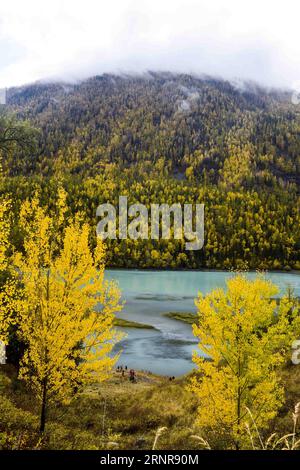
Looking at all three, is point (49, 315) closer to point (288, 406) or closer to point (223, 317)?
point (223, 317)

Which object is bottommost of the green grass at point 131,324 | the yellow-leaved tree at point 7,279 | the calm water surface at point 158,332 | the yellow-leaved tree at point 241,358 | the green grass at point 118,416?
the calm water surface at point 158,332

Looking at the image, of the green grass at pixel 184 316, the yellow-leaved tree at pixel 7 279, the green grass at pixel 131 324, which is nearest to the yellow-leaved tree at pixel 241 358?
the yellow-leaved tree at pixel 7 279

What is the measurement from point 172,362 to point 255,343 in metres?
38.6

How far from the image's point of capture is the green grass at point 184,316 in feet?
274

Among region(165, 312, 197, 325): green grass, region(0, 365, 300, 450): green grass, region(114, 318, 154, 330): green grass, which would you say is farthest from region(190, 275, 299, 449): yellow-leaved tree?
region(165, 312, 197, 325): green grass

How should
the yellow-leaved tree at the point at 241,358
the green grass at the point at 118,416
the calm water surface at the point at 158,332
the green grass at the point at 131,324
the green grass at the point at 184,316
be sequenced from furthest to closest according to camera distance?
the green grass at the point at 184,316 < the green grass at the point at 131,324 < the calm water surface at the point at 158,332 < the yellow-leaved tree at the point at 241,358 < the green grass at the point at 118,416

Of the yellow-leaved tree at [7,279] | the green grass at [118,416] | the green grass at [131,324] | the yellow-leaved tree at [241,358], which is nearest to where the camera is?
the yellow-leaved tree at [7,279]

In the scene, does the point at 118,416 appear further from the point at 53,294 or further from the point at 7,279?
the point at 53,294

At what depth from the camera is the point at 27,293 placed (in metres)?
16.9

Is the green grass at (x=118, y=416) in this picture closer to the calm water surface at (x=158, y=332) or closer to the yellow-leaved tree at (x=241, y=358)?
the yellow-leaved tree at (x=241, y=358)

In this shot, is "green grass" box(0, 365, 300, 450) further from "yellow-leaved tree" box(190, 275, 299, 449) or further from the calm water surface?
the calm water surface

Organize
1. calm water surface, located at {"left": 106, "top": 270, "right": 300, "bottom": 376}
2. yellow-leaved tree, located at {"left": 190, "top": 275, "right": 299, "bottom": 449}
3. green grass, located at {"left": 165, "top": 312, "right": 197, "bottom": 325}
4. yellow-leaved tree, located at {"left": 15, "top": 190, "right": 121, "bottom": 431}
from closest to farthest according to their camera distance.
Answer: yellow-leaved tree, located at {"left": 15, "top": 190, "right": 121, "bottom": 431}, yellow-leaved tree, located at {"left": 190, "top": 275, "right": 299, "bottom": 449}, calm water surface, located at {"left": 106, "top": 270, "right": 300, "bottom": 376}, green grass, located at {"left": 165, "top": 312, "right": 197, "bottom": 325}

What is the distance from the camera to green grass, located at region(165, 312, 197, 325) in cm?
8352
